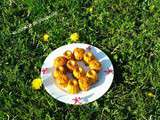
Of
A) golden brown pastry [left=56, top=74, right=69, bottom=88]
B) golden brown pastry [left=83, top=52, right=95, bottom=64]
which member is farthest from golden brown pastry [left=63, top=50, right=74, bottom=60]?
golden brown pastry [left=56, top=74, right=69, bottom=88]

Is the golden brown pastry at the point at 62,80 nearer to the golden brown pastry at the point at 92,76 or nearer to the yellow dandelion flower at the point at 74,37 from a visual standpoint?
the golden brown pastry at the point at 92,76

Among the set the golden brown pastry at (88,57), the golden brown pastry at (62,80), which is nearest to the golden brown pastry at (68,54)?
the golden brown pastry at (88,57)

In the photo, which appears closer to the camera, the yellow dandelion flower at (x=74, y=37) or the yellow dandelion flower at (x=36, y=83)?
the yellow dandelion flower at (x=36, y=83)

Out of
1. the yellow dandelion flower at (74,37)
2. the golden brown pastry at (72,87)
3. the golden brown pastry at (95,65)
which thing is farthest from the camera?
the yellow dandelion flower at (74,37)

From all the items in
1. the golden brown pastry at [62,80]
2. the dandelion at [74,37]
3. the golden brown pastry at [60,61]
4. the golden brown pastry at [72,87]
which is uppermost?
the dandelion at [74,37]

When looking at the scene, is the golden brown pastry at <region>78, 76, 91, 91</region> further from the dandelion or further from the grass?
the dandelion

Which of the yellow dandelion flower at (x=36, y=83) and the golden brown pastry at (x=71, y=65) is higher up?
the golden brown pastry at (x=71, y=65)
